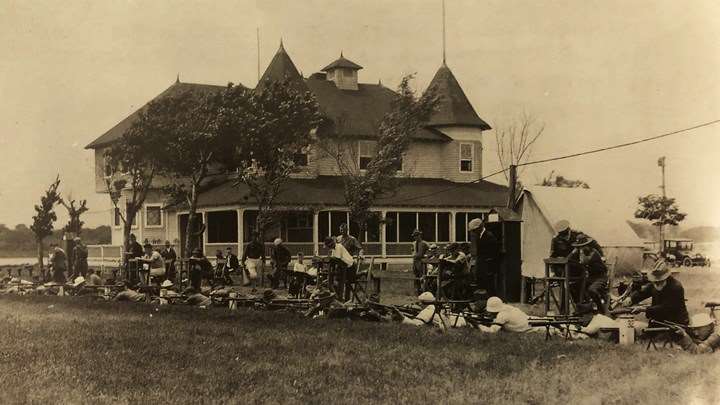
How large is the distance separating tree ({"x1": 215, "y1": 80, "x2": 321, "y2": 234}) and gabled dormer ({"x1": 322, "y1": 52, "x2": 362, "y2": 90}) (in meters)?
9.61

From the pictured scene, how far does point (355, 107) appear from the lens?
113ft

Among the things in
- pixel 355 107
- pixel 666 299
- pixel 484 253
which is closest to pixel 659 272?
pixel 666 299

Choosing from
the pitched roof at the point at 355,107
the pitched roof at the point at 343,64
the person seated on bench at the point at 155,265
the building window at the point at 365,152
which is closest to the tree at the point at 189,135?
the person seated on bench at the point at 155,265

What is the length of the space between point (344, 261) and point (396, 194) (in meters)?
16.9

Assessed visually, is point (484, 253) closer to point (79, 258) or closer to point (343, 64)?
point (79, 258)

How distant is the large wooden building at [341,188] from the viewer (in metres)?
30.2

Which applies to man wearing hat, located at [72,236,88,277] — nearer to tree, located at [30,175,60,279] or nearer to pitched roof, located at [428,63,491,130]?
tree, located at [30,175,60,279]

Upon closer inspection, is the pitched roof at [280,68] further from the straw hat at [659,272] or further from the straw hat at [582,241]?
the straw hat at [659,272]

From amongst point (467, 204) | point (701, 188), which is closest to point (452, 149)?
point (467, 204)

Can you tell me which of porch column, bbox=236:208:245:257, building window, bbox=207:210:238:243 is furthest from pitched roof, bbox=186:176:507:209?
building window, bbox=207:210:238:243

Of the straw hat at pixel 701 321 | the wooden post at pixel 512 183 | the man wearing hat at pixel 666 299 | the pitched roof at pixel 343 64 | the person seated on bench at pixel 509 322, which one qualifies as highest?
the pitched roof at pixel 343 64

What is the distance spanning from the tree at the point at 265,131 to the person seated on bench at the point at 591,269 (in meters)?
13.7

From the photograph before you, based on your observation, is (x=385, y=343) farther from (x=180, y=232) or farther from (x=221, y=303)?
(x=180, y=232)

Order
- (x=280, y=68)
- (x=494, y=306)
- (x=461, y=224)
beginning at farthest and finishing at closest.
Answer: (x=461, y=224)
(x=280, y=68)
(x=494, y=306)
